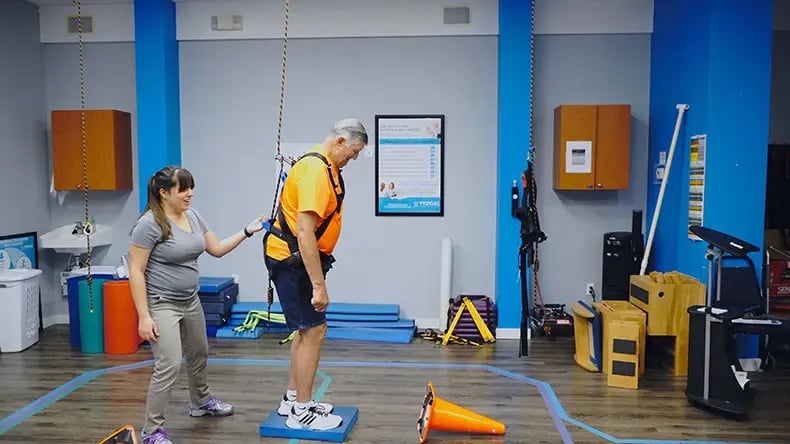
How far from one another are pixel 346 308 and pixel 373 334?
444mm

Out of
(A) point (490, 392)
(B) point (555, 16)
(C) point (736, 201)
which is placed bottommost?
(A) point (490, 392)

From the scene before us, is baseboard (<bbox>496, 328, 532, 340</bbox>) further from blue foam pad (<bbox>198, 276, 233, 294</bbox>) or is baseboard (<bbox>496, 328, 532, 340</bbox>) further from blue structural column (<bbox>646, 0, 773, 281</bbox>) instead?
→ blue foam pad (<bbox>198, 276, 233, 294</bbox>)

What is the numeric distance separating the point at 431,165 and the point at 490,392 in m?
2.44

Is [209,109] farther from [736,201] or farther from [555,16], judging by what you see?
[736,201]

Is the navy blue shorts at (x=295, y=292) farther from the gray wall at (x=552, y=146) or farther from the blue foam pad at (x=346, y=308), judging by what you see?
the gray wall at (x=552, y=146)

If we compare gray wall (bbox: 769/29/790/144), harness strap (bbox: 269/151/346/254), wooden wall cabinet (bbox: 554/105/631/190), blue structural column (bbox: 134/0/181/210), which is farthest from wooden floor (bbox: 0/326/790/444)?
gray wall (bbox: 769/29/790/144)

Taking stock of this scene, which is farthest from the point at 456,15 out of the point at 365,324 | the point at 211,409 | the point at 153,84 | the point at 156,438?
the point at 156,438

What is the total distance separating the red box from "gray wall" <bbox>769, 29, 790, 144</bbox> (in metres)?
1.24

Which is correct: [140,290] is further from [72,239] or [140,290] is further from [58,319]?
[58,319]

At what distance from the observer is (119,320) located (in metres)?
5.19

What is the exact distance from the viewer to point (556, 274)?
19.8 ft

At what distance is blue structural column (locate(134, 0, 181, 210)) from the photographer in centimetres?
587

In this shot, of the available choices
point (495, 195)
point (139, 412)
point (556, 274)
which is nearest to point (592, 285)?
point (556, 274)

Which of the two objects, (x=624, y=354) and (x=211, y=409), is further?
(x=624, y=354)
